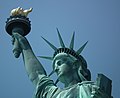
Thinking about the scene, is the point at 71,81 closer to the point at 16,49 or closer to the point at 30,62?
the point at 30,62

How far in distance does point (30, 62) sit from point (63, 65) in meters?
0.69

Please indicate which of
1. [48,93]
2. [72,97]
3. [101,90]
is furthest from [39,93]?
[101,90]

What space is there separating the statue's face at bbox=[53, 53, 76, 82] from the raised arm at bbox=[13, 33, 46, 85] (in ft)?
0.98

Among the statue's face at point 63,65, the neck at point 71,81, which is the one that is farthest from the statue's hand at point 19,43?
the neck at point 71,81

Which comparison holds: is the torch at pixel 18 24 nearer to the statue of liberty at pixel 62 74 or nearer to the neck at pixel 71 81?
the statue of liberty at pixel 62 74

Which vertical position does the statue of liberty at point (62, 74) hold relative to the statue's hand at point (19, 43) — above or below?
below

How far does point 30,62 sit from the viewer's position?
9.90 meters

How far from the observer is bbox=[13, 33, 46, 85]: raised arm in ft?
31.8

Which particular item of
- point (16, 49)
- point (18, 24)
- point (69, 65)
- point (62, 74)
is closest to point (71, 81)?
point (62, 74)

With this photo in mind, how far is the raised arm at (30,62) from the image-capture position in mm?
9703

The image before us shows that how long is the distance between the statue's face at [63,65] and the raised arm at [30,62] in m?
0.30

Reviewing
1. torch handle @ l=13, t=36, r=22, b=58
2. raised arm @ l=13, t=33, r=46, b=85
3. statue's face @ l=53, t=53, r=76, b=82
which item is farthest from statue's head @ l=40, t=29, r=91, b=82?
torch handle @ l=13, t=36, r=22, b=58

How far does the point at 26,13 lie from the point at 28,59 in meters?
1.26

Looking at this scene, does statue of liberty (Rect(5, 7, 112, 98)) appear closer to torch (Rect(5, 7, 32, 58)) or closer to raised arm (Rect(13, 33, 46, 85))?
raised arm (Rect(13, 33, 46, 85))
